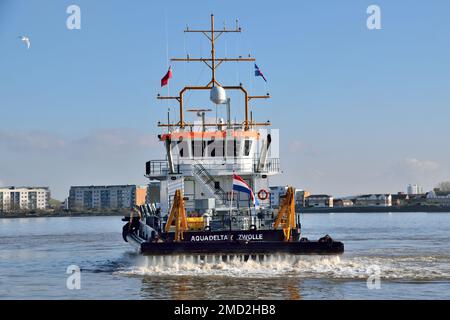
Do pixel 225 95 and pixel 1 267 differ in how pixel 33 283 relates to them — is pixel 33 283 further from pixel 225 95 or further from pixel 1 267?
pixel 225 95

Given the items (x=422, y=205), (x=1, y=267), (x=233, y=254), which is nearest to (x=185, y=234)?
(x=233, y=254)

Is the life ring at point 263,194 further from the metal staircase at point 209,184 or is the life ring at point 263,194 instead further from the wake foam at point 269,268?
the wake foam at point 269,268

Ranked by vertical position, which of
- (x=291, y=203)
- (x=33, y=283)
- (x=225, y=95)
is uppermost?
(x=225, y=95)

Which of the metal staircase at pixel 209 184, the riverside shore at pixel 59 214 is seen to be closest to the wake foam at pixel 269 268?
the metal staircase at pixel 209 184

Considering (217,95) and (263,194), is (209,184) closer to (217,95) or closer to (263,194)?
(263,194)

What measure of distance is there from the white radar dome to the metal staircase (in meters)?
3.18

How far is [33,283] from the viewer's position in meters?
24.8

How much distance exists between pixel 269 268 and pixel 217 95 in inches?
355

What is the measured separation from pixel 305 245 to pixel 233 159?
20.4 feet

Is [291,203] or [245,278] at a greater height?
[291,203]

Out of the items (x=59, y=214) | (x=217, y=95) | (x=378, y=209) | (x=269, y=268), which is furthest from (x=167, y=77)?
(x=59, y=214)

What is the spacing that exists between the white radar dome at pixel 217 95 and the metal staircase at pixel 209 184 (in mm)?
3176

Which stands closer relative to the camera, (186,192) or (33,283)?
(33,283)

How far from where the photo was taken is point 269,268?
24.1 meters
